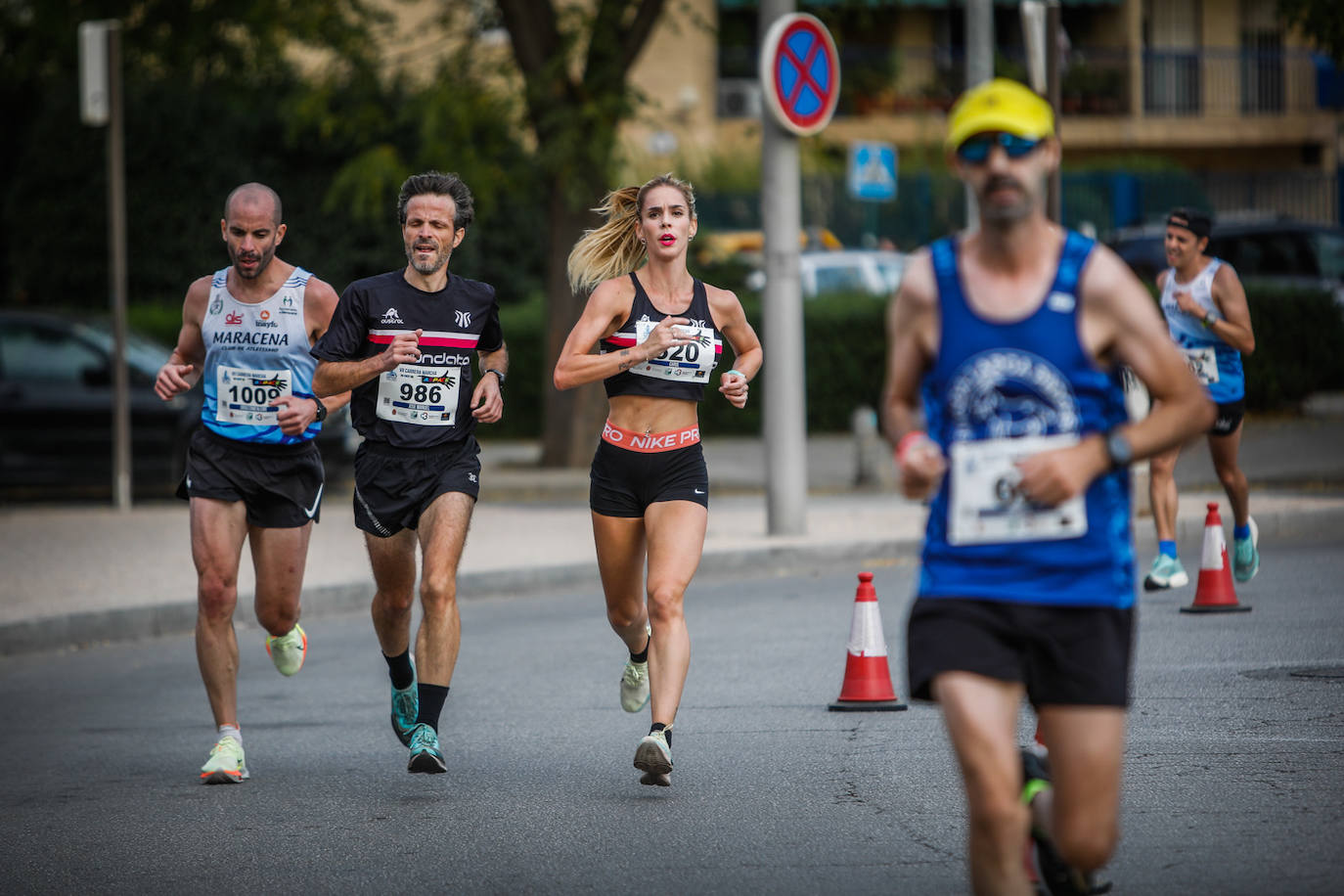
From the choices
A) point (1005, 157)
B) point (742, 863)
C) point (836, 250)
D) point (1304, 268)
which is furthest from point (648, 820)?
point (1304, 268)

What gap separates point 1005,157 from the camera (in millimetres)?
4055

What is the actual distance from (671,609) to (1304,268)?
2104 centimetres

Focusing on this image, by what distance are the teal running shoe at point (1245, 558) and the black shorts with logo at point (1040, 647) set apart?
6.88 m

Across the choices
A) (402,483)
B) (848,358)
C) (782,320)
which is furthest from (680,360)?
(848,358)

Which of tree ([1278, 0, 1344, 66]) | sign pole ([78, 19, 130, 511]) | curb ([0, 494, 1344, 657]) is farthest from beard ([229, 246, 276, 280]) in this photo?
tree ([1278, 0, 1344, 66])

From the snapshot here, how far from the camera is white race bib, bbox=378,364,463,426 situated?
6.94 meters

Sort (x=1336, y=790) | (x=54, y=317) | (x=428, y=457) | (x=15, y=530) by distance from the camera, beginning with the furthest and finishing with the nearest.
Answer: (x=54, y=317)
(x=15, y=530)
(x=428, y=457)
(x=1336, y=790)

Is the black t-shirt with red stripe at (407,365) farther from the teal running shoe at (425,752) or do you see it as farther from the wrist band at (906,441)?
the wrist band at (906,441)

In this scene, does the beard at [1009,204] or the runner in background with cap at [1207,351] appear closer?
the beard at [1009,204]

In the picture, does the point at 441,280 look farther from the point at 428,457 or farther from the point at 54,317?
the point at 54,317

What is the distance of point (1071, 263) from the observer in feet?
13.5

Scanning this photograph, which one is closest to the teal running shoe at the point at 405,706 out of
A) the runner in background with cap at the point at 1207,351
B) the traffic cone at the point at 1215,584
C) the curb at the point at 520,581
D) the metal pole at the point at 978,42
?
the curb at the point at 520,581

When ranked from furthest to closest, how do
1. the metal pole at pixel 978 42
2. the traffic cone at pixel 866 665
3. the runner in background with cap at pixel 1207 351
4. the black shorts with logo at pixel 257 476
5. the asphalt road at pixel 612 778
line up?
the metal pole at pixel 978 42
the runner in background with cap at pixel 1207 351
the traffic cone at pixel 866 665
the black shorts with logo at pixel 257 476
the asphalt road at pixel 612 778

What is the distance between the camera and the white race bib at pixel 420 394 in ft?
22.8
